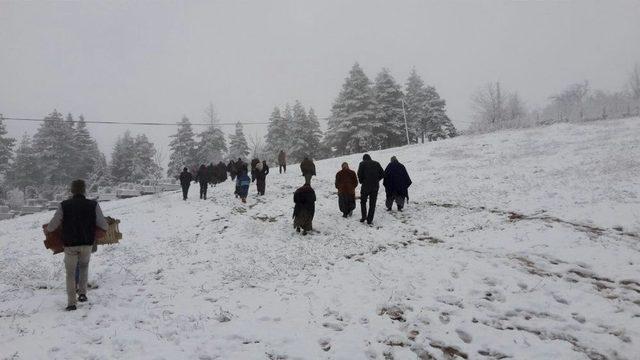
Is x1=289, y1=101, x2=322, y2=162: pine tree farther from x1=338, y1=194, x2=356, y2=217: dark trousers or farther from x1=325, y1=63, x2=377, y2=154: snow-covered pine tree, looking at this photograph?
x1=338, y1=194, x2=356, y2=217: dark trousers

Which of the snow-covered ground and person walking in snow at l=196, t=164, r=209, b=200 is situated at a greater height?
person walking in snow at l=196, t=164, r=209, b=200

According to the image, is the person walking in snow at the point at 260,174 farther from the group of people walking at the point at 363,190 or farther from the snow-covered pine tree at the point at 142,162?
the snow-covered pine tree at the point at 142,162

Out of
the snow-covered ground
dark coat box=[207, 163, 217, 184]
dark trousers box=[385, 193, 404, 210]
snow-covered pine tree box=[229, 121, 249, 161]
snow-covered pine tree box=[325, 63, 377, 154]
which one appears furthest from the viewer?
snow-covered pine tree box=[229, 121, 249, 161]

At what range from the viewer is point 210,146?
63281 millimetres

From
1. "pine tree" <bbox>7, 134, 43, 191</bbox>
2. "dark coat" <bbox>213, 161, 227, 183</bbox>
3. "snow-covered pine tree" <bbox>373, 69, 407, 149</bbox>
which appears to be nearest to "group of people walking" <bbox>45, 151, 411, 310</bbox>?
"dark coat" <bbox>213, 161, 227, 183</bbox>

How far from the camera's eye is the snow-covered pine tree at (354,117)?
48.7 meters

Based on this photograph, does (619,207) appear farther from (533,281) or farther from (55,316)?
(55,316)

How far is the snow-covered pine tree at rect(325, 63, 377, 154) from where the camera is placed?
48719 millimetres

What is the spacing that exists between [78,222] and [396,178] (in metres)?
10.1

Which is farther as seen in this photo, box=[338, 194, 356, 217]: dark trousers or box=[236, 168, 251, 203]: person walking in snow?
box=[236, 168, 251, 203]: person walking in snow

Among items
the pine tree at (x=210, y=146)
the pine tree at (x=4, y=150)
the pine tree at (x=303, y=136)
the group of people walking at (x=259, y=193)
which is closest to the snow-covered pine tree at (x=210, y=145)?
the pine tree at (x=210, y=146)

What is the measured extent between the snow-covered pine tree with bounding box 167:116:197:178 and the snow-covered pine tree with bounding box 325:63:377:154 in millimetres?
24468

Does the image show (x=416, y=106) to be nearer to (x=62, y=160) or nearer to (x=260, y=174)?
(x=260, y=174)

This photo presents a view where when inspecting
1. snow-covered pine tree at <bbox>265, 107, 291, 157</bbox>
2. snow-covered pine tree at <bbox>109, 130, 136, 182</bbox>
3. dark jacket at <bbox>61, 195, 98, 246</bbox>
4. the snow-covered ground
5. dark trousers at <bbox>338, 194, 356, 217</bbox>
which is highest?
snow-covered pine tree at <bbox>265, 107, 291, 157</bbox>
